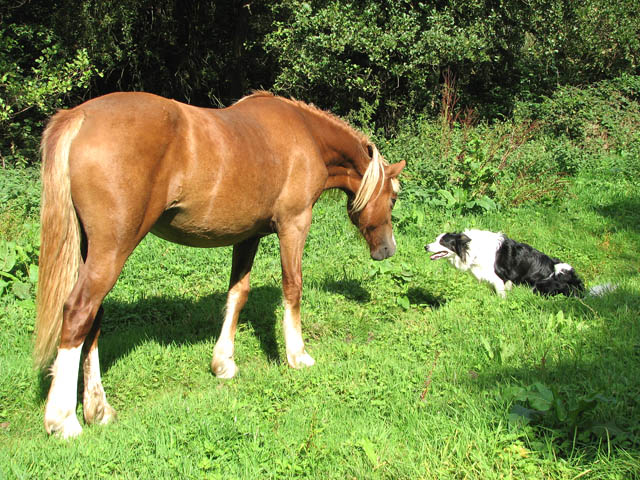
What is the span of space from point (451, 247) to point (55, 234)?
477 cm

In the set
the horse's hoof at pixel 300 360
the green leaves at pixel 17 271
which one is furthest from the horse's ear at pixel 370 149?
the green leaves at pixel 17 271

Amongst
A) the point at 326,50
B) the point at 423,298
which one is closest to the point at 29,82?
the point at 326,50

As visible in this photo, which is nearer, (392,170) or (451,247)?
(392,170)

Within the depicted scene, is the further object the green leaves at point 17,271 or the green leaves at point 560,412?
the green leaves at point 17,271

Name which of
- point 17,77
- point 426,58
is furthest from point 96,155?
point 426,58

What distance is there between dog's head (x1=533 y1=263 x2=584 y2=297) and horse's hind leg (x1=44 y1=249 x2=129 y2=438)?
4760 millimetres

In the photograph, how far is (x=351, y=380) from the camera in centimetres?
394

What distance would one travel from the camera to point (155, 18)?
1738 centimetres

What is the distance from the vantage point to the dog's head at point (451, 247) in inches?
268

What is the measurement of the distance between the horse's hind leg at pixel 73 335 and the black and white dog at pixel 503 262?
4421mm

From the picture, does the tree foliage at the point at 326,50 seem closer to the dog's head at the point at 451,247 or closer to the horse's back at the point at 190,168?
the dog's head at the point at 451,247

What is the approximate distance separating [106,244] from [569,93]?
14831 mm

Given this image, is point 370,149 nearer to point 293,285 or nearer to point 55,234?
point 293,285

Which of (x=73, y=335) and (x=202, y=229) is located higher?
(x=202, y=229)
